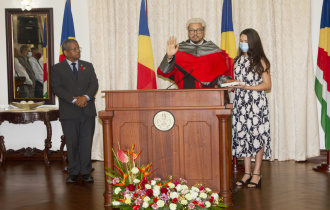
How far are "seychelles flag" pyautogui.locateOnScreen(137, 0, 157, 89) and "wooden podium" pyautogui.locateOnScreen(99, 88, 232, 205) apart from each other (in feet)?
8.14

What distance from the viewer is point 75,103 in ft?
15.9

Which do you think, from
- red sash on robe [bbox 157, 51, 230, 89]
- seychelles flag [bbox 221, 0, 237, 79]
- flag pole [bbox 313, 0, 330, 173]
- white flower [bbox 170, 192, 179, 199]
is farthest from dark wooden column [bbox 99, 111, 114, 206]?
flag pole [bbox 313, 0, 330, 173]

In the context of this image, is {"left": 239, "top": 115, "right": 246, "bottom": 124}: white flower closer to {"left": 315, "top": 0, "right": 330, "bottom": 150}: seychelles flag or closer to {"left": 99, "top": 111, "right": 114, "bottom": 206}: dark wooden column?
{"left": 99, "top": 111, "right": 114, "bottom": 206}: dark wooden column

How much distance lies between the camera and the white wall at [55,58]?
22.3 feet

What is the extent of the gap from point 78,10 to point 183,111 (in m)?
3.95

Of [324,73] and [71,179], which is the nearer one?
[71,179]

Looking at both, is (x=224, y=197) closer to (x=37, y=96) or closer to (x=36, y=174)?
(x=36, y=174)

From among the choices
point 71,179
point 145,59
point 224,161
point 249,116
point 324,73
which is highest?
point 145,59

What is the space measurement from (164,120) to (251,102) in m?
1.27

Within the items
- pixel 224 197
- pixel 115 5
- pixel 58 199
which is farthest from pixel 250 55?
pixel 115 5

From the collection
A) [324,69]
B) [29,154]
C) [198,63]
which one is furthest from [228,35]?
[29,154]

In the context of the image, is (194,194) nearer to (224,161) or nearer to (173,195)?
(173,195)

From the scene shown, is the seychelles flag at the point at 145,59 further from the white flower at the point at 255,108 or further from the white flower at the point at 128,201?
the white flower at the point at 128,201

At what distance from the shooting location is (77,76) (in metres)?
5.02
